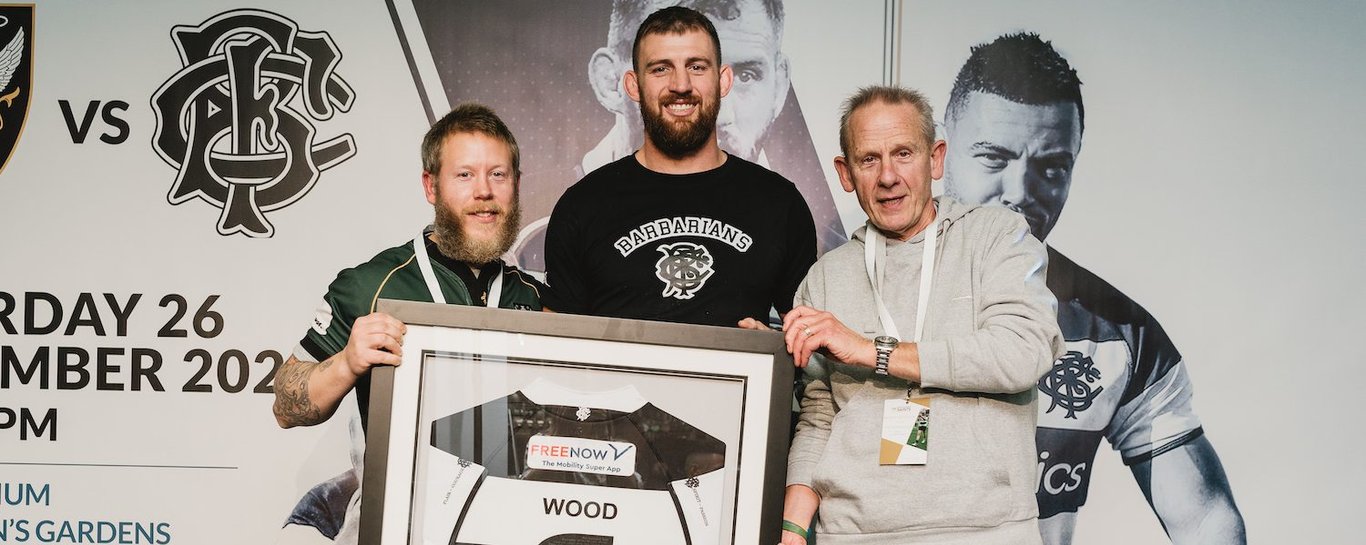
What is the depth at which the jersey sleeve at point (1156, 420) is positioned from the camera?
319cm

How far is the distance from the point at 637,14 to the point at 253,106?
138 cm

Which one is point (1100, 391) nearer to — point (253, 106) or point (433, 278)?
point (433, 278)

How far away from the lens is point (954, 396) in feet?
6.05

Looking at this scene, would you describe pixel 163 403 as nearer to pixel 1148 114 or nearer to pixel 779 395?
pixel 779 395

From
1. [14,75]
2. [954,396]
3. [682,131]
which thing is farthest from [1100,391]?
[14,75]

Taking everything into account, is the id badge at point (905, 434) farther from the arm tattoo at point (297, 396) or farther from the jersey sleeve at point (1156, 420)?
the jersey sleeve at point (1156, 420)

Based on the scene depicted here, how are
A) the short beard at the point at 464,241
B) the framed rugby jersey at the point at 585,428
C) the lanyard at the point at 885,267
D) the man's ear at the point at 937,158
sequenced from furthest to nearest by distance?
the short beard at the point at 464,241 < the man's ear at the point at 937,158 < the lanyard at the point at 885,267 < the framed rugby jersey at the point at 585,428

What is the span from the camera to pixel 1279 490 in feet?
10.6

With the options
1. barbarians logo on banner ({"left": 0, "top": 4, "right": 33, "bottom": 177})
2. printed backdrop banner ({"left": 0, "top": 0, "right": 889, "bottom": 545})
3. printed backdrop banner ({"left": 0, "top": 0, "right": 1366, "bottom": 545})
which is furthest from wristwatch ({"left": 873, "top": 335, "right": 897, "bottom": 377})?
barbarians logo on banner ({"left": 0, "top": 4, "right": 33, "bottom": 177})

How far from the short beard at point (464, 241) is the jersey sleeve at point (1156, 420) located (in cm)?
230

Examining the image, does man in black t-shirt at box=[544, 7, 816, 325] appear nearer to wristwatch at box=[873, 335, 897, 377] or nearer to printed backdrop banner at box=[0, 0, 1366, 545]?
wristwatch at box=[873, 335, 897, 377]

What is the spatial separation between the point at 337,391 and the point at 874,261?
1191mm

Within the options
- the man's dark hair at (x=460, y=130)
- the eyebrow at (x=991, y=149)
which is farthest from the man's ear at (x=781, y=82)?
the man's dark hair at (x=460, y=130)

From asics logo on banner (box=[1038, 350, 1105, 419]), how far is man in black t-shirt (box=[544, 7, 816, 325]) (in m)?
1.31
